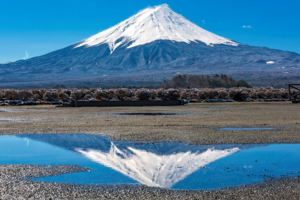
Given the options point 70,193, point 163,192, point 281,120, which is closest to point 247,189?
point 163,192

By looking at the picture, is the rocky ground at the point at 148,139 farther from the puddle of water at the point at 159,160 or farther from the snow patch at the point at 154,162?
the snow patch at the point at 154,162

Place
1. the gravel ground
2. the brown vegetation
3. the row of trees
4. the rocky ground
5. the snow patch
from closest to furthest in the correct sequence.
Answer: the gravel ground, the rocky ground, the snow patch, the brown vegetation, the row of trees

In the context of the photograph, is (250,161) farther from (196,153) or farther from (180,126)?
(180,126)

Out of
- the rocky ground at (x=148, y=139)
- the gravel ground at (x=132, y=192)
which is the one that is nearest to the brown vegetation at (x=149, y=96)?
the rocky ground at (x=148, y=139)

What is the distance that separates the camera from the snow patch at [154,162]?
49.9 feet

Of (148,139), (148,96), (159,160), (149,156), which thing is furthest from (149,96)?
(159,160)

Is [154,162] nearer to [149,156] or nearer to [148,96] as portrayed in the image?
[149,156]

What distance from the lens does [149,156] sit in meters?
19.3

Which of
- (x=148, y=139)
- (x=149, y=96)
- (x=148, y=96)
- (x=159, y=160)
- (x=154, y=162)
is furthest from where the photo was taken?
(x=149, y=96)

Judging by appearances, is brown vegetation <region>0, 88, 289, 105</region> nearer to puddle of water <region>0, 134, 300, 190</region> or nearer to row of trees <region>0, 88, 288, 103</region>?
row of trees <region>0, 88, 288, 103</region>

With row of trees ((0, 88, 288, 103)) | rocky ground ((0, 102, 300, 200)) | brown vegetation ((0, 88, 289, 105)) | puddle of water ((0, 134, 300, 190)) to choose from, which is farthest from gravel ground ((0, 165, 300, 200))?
row of trees ((0, 88, 288, 103))

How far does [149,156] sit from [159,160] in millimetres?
953

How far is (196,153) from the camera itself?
1980cm

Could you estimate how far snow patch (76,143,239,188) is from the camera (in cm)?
1522
